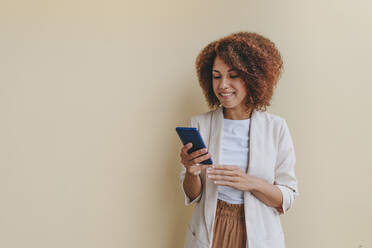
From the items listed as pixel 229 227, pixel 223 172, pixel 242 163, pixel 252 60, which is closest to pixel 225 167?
pixel 223 172

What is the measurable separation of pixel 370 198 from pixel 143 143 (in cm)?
118

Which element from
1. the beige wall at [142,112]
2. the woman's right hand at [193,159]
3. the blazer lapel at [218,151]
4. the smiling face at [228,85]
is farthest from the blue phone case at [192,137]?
the beige wall at [142,112]

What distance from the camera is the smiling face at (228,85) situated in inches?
43.9

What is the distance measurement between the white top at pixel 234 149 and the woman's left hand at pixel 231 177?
0.27ft

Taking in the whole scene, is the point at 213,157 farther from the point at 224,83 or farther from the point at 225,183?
the point at 224,83

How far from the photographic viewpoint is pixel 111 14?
3.92 ft

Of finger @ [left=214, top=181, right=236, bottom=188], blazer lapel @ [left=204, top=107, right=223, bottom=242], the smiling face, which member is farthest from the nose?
finger @ [left=214, top=181, right=236, bottom=188]

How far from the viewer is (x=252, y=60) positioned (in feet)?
3.64

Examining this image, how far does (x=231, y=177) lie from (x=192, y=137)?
0.21 m

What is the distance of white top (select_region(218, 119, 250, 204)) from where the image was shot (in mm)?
1129

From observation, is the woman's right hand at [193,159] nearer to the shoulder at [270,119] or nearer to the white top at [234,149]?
the white top at [234,149]

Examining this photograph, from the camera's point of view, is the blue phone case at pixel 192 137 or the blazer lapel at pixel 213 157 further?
the blazer lapel at pixel 213 157

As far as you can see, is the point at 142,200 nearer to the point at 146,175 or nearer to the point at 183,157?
the point at 146,175

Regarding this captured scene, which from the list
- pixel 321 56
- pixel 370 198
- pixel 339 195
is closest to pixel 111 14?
pixel 321 56
